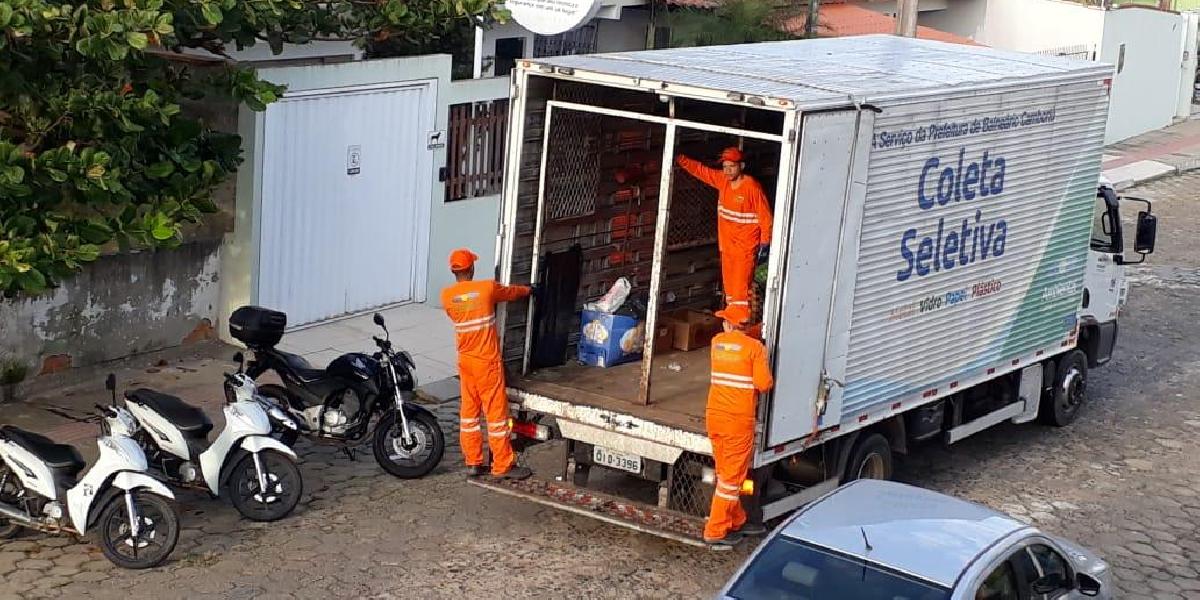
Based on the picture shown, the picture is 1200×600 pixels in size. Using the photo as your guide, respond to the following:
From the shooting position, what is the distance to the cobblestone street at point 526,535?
8.82 metres

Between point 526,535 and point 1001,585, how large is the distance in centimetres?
338

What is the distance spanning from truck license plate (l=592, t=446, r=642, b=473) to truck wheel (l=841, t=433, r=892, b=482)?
1402mm

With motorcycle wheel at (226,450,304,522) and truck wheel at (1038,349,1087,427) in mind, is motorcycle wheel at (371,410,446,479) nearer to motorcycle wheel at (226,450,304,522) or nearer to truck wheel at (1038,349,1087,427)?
motorcycle wheel at (226,450,304,522)

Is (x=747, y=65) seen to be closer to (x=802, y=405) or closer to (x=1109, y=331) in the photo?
(x=802, y=405)

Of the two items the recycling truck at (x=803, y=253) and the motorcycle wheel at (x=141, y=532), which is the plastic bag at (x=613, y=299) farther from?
the motorcycle wheel at (x=141, y=532)

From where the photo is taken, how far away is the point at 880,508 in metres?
7.66

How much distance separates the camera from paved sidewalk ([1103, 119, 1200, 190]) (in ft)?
81.1

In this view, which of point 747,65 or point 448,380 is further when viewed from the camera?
point 448,380

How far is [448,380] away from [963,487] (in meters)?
4.17

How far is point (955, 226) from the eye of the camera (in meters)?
10.4

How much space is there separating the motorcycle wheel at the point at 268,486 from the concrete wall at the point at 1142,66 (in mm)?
20545

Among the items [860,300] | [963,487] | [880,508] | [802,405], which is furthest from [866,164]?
[963,487]

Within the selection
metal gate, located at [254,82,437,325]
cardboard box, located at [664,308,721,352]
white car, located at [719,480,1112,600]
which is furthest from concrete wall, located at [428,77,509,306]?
white car, located at [719,480,1112,600]

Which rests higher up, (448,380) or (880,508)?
(880,508)
